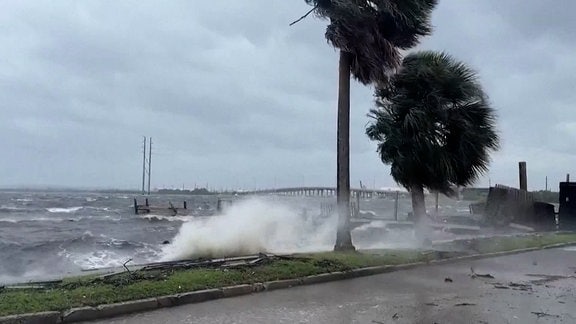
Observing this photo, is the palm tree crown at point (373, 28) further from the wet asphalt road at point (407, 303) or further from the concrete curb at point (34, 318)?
the concrete curb at point (34, 318)

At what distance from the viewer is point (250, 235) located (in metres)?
19.9

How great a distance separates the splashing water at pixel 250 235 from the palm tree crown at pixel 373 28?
6.62 m

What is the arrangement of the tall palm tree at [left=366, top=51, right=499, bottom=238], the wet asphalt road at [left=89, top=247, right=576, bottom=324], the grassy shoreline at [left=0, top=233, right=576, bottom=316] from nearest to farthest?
1. the grassy shoreline at [left=0, top=233, right=576, bottom=316]
2. the wet asphalt road at [left=89, top=247, right=576, bottom=324]
3. the tall palm tree at [left=366, top=51, right=499, bottom=238]

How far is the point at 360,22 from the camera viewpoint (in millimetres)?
13438

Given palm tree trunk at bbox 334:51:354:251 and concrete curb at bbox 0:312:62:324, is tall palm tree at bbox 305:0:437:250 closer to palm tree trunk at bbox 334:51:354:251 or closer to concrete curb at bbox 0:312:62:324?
palm tree trunk at bbox 334:51:354:251

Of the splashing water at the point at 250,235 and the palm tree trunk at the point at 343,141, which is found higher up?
the palm tree trunk at the point at 343,141

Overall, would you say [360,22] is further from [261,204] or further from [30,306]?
[261,204]

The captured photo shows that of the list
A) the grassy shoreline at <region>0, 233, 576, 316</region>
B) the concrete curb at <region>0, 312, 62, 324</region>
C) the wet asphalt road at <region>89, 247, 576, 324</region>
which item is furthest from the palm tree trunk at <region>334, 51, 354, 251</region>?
the concrete curb at <region>0, 312, 62, 324</region>

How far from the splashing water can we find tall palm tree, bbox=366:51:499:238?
175 inches

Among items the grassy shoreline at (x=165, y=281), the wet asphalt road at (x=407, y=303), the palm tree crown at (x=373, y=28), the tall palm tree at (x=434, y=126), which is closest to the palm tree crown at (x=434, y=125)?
the tall palm tree at (x=434, y=126)

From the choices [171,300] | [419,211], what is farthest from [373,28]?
[171,300]

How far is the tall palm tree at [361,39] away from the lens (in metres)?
13.5

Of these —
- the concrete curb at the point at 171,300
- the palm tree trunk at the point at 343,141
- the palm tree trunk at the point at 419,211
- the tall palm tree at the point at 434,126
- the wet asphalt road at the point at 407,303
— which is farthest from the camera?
the palm tree trunk at the point at 419,211

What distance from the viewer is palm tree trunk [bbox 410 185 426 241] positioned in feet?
59.4
